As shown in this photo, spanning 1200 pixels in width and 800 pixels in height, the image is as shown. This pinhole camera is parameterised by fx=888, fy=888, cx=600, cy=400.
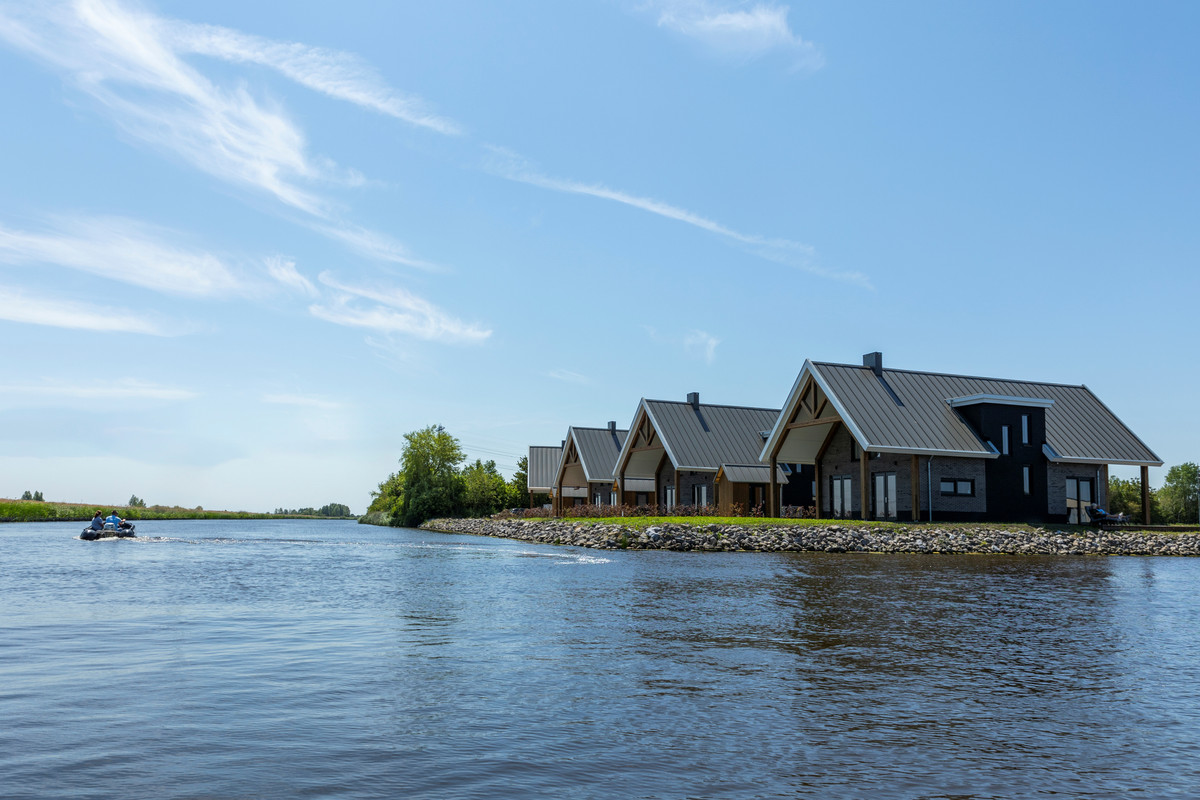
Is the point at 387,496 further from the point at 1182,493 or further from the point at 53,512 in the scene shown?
the point at 1182,493

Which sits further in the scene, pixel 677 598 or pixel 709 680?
pixel 677 598

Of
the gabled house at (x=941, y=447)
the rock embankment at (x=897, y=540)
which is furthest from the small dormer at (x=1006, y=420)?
the rock embankment at (x=897, y=540)

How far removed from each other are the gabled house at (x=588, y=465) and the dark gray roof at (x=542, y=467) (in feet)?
15.2

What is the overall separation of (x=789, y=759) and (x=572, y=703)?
2399mm

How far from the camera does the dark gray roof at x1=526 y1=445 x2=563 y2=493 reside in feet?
244

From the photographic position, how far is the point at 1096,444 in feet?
137

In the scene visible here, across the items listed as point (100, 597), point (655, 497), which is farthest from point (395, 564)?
point (655, 497)

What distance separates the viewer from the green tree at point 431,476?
77000 mm

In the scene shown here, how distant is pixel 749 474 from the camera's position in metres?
49.2

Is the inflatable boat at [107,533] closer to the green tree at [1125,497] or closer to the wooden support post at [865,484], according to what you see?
the wooden support post at [865,484]

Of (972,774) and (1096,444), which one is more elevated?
(1096,444)

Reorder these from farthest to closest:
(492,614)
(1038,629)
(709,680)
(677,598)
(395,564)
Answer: (395,564), (677,598), (492,614), (1038,629), (709,680)

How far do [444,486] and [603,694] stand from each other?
70.2m

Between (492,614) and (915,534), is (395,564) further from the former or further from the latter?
(915,534)
